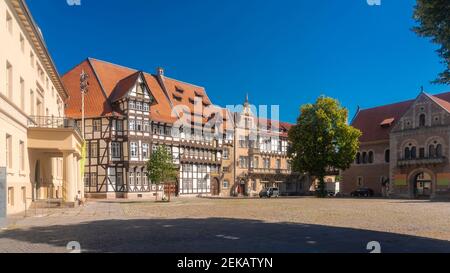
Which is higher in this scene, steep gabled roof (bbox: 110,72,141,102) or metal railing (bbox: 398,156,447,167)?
steep gabled roof (bbox: 110,72,141,102)

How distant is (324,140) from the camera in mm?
49719

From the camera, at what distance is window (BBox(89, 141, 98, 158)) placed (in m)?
48.1

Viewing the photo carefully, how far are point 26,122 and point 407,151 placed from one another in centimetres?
4798

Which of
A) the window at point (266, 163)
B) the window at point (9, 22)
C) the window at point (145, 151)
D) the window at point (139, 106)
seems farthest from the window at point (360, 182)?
the window at point (9, 22)

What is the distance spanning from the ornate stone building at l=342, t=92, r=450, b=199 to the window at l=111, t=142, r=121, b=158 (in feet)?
117

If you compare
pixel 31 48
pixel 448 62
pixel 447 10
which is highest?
pixel 31 48

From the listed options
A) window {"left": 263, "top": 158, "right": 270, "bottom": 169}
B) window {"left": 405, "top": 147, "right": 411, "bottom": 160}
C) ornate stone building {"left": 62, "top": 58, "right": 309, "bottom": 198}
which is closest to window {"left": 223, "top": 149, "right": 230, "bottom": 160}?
ornate stone building {"left": 62, "top": 58, "right": 309, "bottom": 198}

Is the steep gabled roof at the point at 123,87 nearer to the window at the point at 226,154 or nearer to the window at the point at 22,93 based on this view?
the window at the point at 226,154

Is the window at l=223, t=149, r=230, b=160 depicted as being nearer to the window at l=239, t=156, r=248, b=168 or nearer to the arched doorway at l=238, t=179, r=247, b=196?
the window at l=239, t=156, r=248, b=168

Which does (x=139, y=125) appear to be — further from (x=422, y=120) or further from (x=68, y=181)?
(x=422, y=120)

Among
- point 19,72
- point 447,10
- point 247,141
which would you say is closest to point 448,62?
point 447,10
